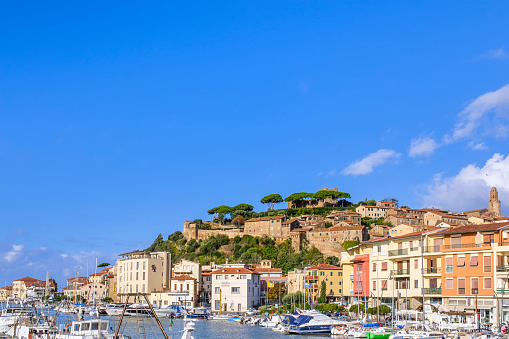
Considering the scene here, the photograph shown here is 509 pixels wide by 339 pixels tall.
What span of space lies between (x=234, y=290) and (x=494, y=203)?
10432 centimetres

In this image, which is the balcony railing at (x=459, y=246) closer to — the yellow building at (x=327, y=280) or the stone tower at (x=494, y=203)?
the yellow building at (x=327, y=280)

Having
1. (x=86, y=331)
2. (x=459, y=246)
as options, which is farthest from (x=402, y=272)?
(x=86, y=331)

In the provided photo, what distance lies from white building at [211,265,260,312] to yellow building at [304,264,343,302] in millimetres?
8848

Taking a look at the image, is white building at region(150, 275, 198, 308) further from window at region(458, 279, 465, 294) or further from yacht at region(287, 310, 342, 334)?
window at region(458, 279, 465, 294)

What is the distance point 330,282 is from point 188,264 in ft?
88.1

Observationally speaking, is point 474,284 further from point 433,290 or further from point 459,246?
point 433,290

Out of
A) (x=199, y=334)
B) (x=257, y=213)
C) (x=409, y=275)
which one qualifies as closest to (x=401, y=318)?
(x=409, y=275)

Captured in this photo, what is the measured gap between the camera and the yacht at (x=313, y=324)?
54.3 metres

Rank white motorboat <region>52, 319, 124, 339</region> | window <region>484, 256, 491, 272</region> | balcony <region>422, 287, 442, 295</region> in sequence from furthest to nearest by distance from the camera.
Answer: balcony <region>422, 287, 442, 295</region> < window <region>484, 256, 491, 272</region> < white motorboat <region>52, 319, 124, 339</region>

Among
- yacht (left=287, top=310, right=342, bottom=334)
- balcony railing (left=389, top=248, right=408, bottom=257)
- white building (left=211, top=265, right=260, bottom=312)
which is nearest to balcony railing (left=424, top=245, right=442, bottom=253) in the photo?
balcony railing (left=389, top=248, right=408, bottom=257)

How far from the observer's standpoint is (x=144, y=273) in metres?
101

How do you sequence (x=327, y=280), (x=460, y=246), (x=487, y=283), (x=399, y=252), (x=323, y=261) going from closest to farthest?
(x=487, y=283) < (x=460, y=246) < (x=399, y=252) < (x=327, y=280) < (x=323, y=261)

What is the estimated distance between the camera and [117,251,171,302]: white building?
100 m

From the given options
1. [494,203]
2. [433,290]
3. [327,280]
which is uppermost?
[494,203]
